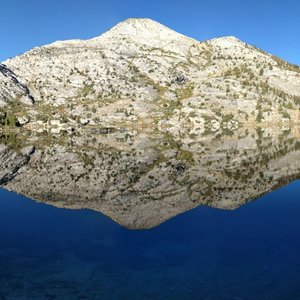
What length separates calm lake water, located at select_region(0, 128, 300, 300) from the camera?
27.9 metres

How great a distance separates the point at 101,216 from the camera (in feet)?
151

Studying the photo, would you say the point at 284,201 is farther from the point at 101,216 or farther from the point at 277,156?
the point at 277,156

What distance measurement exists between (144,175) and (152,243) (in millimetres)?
31703

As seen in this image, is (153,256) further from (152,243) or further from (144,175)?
(144,175)

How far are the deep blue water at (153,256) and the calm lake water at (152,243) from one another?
7 centimetres

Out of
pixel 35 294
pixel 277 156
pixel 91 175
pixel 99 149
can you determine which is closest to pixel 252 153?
pixel 277 156

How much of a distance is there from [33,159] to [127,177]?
25835 mm

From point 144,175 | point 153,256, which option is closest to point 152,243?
point 153,256

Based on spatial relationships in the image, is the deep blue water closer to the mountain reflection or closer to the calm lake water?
the calm lake water

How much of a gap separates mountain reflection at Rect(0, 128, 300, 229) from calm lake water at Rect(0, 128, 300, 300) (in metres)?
0.38

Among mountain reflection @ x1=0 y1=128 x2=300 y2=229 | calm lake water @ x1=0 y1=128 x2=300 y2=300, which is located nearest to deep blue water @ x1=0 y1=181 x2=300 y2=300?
calm lake water @ x1=0 y1=128 x2=300 y2=300

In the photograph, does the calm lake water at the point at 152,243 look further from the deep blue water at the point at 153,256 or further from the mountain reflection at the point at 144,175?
the mountain reflection at the point at 144,175

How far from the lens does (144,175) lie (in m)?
68.3

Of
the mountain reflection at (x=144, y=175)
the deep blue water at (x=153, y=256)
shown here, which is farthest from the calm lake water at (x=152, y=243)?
the mountain reflection at (x=144, y=175)
